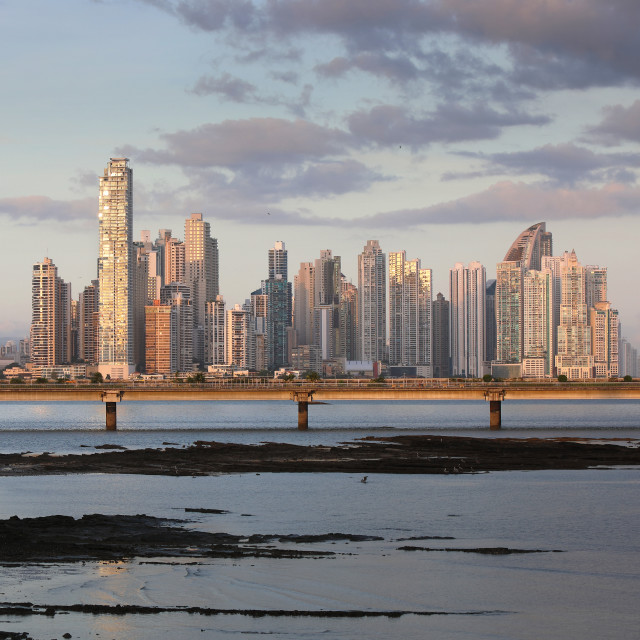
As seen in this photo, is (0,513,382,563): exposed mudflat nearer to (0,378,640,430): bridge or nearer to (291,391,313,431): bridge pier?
(0,378,640,430): bridge

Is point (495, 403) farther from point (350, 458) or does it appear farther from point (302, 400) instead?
point (350, 458)

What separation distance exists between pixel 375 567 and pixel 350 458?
4151 cm

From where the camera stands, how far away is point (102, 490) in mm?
58469

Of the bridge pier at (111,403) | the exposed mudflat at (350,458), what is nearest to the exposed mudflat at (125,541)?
the exposed mudflat at (350,458)

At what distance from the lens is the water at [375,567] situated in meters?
28.7

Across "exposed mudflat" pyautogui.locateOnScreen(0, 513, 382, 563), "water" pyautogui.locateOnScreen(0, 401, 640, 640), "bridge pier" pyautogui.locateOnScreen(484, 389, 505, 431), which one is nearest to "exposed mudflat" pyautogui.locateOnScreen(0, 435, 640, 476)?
"water" pyautogui.locateOnScreen(0, 401, 640, 640)

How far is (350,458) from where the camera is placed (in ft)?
253

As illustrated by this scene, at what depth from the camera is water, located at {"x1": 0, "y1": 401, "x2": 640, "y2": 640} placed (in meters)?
28.7

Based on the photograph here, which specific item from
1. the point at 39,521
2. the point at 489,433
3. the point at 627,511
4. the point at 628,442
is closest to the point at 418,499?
the point at 627,511

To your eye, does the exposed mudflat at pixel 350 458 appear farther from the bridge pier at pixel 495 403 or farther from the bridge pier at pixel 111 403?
the bridge pier at pixel 111 403

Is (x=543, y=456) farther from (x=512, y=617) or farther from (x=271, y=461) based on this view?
(x=512, y=617)

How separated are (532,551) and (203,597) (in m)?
13.6

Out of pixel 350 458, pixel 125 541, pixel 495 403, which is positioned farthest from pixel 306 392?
pixel 125 541

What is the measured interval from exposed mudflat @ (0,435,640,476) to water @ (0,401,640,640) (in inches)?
257
